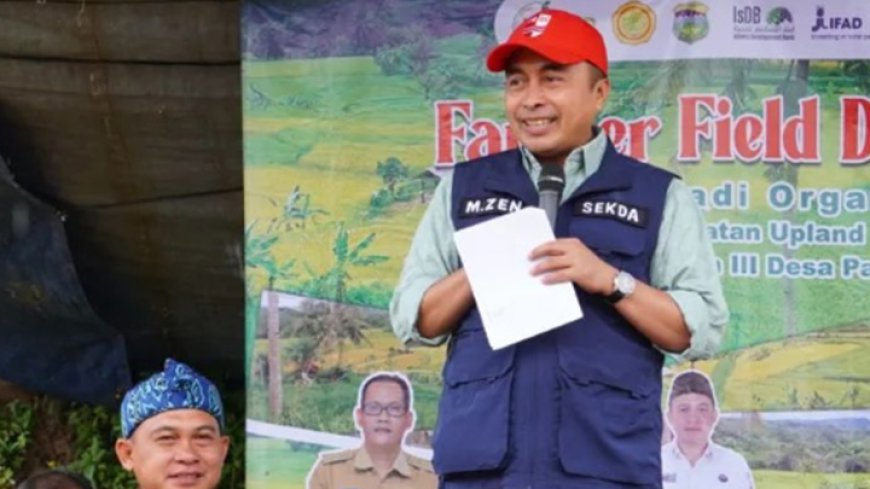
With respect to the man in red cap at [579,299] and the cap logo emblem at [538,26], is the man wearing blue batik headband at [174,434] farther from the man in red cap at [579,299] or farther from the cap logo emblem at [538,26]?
the cap logo emblem at [538,26]

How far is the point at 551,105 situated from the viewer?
3.21 m

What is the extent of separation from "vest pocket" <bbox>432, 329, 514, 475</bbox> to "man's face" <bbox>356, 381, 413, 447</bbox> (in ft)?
6.43

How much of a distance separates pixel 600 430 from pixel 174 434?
35.6 inches

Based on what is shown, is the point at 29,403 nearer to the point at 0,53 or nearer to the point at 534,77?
the point at 0,53

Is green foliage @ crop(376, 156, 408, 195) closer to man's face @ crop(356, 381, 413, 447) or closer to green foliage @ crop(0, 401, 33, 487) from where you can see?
man's face @ crop(356, 381, 413, 447)

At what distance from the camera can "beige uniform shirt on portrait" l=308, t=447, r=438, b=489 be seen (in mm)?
5195

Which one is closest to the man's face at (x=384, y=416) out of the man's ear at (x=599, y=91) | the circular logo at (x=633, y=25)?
the circular logo at (x=633, y=25)

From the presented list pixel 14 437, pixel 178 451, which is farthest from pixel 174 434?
pixel 14 437

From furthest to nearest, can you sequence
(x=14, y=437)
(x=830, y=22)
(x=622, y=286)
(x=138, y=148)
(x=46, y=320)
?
(x=14, y=437)
(x=46, y=320)
(x=138, y=148)
(x=830, y=22)
(x=622, y=286)

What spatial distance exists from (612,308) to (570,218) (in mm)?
160

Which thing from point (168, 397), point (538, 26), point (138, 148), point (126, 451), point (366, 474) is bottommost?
point (366, 474)

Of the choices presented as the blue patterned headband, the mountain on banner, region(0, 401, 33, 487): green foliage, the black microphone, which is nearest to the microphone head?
the black microphone

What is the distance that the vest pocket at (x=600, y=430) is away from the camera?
3127mm

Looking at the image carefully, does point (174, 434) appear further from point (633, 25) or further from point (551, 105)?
point (633, 25)
